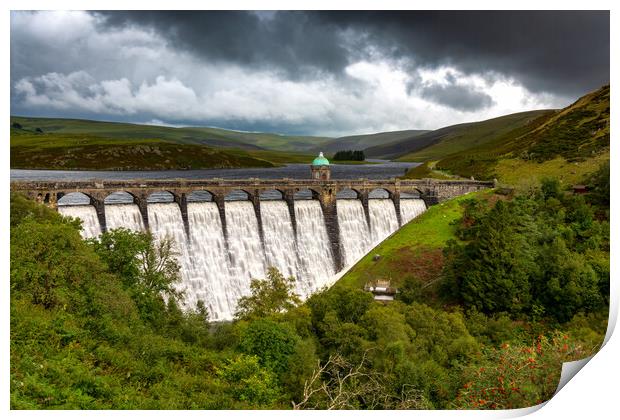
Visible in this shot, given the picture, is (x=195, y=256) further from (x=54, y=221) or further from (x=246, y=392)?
(x=246, y=392)

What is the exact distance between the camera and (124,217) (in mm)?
60125

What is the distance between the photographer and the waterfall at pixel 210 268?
2456 inches

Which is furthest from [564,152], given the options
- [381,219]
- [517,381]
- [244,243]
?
[517,381]

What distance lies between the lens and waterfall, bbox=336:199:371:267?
77250 mm

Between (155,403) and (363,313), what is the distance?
19.4 m

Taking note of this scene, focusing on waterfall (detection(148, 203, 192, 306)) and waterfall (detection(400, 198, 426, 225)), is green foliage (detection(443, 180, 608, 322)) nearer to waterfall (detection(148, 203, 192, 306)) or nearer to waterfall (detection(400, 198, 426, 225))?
waterfall (detection(400, 198, 426, 225))

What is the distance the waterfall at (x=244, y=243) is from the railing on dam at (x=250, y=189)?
1.10 m

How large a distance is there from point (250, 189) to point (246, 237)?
677cm

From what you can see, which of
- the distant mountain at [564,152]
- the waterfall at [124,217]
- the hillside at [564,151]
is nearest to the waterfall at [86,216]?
the waterfall at [124,217]

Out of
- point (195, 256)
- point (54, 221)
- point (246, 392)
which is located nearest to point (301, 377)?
point (246, 392)

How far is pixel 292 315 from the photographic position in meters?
37.5

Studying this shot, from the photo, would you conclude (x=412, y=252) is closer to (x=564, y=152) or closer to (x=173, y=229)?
(x=173, y=229)

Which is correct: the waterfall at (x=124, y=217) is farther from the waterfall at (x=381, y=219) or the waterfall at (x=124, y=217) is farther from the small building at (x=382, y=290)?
the waterfall at (x=381, y=219)

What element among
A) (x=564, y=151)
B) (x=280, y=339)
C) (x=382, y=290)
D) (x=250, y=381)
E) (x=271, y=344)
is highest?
(x=564, y=151)
